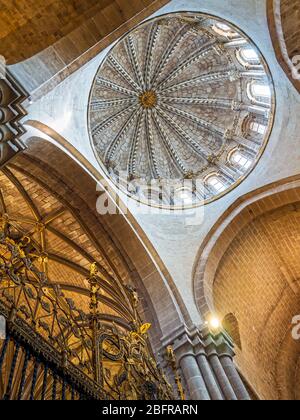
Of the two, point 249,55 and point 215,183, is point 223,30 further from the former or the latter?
point 215,183

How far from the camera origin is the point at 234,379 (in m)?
6.79

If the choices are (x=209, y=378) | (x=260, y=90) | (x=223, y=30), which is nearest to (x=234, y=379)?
(x=209, y=378)

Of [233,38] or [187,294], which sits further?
[233,38]

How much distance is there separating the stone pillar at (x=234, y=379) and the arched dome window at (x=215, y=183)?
6.21 meters

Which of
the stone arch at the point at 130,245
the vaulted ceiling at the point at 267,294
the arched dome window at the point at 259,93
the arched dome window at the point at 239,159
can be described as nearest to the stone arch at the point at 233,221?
the vaulted ceiling at the point at 267,294

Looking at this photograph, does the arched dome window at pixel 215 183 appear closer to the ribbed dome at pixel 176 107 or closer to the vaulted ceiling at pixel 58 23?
the ribbed dome at pixel 176 107

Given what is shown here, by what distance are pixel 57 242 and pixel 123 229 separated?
2422 millimetres

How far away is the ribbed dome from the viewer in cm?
1345

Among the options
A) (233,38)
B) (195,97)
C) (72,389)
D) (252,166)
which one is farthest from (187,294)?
(195,97)

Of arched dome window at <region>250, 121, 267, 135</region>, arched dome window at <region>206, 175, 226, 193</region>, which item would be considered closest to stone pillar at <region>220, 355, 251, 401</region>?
arched dome window at <region>206, 175, 226, 193</region>

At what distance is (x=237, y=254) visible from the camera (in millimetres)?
10320

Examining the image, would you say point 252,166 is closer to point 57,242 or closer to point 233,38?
point 233,38

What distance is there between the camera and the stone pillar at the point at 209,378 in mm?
6325

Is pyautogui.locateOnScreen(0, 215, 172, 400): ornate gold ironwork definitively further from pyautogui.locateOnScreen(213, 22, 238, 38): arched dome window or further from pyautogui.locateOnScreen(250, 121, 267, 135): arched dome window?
pyautogui.locateOnScreen(213, 22, 238, 38): arched dome window
